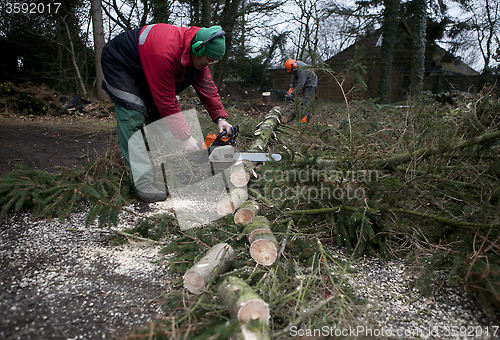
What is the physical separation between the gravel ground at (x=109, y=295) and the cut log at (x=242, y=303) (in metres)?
0.42

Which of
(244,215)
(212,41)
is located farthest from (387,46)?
(244,215)

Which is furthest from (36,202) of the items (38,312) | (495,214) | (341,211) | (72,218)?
(495,214)

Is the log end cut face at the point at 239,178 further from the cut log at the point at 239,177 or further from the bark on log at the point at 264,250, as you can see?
the bark on log at the point at 264,250

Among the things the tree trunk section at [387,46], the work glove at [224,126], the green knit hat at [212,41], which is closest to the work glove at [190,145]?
the work glove at [224,126]

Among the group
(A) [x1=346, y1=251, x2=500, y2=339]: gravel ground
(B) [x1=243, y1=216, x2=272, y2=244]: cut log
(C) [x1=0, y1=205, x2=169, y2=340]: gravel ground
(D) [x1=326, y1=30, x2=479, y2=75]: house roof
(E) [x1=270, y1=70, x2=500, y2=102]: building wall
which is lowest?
(C) [x1=0, y1=205, x2=169, y2=340]: gravel ground

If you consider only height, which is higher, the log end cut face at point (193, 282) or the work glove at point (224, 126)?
the work glove at point (224, 126)

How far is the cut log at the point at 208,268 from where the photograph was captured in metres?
1.61

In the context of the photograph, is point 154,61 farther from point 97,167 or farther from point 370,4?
point 370,4

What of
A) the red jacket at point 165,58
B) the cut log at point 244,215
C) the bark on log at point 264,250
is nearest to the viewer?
the bark on log at point 264,250

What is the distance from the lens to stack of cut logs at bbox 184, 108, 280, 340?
4.32 feet

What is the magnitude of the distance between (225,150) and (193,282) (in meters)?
1.55

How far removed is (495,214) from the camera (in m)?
1.73

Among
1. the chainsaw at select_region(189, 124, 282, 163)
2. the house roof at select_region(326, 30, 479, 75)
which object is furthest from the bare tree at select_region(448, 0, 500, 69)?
the chainsaw at select_region(189, 124, 282, 163)

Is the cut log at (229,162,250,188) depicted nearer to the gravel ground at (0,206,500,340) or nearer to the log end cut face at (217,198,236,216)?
the log end cut face at (217,198,236,216)
